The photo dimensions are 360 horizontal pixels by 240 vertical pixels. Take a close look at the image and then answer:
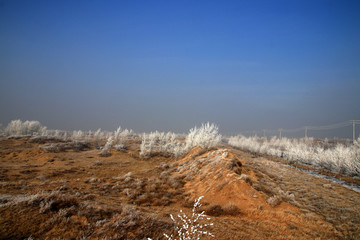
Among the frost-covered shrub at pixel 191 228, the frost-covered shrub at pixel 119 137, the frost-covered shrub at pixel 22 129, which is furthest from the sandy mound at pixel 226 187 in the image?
the frost-covered shrub at pixel 22 129

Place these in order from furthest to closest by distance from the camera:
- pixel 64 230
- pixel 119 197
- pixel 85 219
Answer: pixel 119 197 → pixel 85 219 → pixel 64 230

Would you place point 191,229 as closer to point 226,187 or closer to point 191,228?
point 191,228

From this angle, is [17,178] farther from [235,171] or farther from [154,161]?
[235,171]

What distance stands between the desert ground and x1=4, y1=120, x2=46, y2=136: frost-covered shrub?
1888cm

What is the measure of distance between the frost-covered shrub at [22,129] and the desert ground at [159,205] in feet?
61.9

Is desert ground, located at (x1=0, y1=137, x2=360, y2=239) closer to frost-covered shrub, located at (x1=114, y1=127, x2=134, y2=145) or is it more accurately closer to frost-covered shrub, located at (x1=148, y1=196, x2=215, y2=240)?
frost-covered shrub, located at (x1=148, y1=196, x2=215, y2=240)

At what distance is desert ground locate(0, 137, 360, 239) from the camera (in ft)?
12.7

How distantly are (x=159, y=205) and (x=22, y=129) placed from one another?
3582cm

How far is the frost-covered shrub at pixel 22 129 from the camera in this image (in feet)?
101

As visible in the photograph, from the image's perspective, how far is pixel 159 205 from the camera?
7.47 metres

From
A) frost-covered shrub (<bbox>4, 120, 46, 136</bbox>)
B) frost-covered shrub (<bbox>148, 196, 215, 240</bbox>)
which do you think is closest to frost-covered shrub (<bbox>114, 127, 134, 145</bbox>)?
frost-covered shrub (<bbox>4, 120, 46, 136</bbox>)

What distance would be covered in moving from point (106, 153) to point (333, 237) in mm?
18982

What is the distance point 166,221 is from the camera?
15.1 ft

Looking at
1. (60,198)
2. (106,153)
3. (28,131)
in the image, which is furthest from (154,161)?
(28,131)
